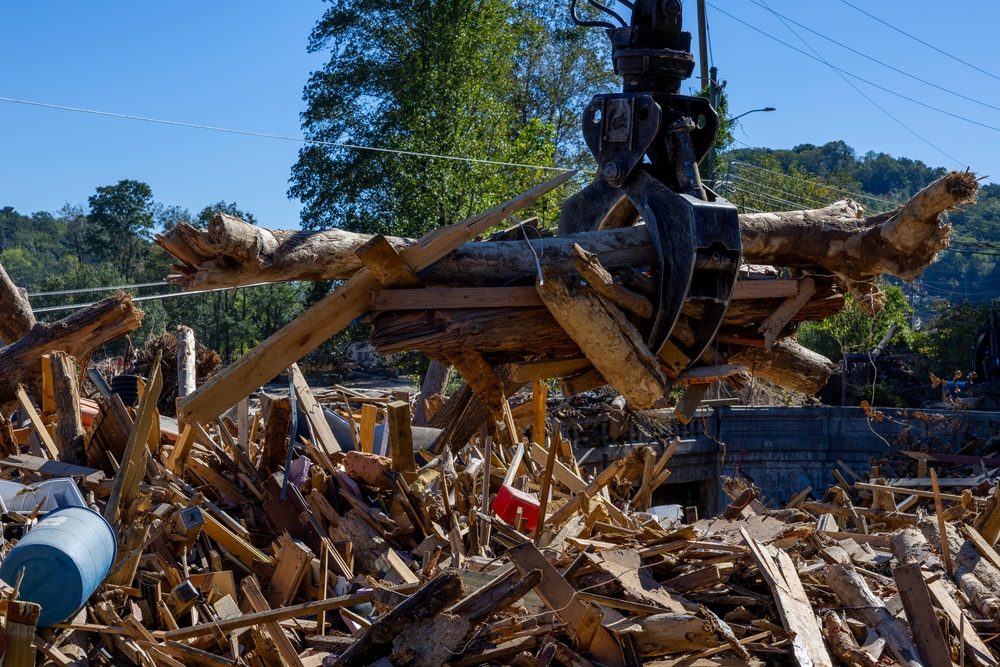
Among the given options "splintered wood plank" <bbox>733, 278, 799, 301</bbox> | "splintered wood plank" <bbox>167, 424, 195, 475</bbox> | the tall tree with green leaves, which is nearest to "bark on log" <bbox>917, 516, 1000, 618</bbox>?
"splintered wood plank" <bbox>733, 278, 799, 301</bbox>

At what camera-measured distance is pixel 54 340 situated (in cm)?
855

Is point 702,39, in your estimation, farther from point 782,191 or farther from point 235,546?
point 235,546

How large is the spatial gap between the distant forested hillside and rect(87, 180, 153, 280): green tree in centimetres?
2230

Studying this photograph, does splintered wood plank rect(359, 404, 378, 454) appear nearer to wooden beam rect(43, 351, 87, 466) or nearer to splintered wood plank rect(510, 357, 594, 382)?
wooden beam rect(43, 351, 87, 466)

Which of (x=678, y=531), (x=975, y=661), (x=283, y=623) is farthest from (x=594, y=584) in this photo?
(x=975, y=661)

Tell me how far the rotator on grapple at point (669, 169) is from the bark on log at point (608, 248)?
0.77 ft

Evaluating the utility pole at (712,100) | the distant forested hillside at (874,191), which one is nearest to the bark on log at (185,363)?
the utility pole at (712,100)

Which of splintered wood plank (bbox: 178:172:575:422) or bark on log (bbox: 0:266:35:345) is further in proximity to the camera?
Answer: bark on log (bbox: 0:266:35:345)

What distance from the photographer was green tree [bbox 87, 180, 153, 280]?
3750 cm

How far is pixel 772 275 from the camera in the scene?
608 cm

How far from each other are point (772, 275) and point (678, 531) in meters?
1.69

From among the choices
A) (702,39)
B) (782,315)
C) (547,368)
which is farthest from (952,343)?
(547,368)

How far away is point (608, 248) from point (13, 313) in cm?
668

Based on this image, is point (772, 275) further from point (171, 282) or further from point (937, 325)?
point (937, 325)
